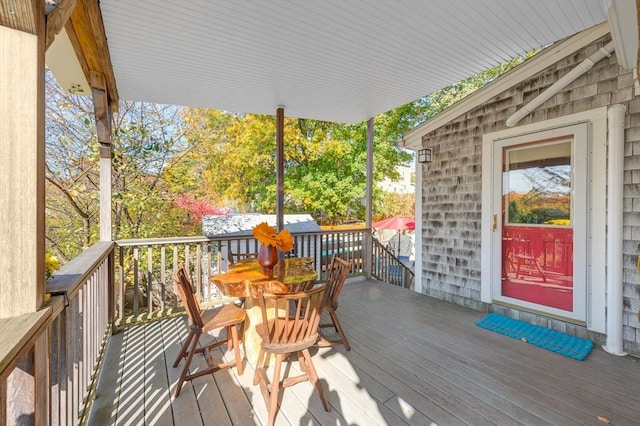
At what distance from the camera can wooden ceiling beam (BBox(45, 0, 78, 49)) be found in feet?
4.01

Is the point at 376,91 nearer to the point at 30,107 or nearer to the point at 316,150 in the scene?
the point at 30,107

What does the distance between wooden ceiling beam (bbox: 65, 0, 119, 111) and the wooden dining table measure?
2141 millimetres

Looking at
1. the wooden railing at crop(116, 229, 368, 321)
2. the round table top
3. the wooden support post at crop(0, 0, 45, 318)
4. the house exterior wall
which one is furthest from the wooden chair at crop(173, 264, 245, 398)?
the house exterior wall

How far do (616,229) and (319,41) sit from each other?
3.33 metres

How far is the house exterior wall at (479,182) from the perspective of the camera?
2.78 metres

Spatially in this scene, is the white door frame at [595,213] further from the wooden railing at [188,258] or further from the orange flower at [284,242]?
the wooden railing at [188,258]

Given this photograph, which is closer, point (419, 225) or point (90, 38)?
point (90, 38)

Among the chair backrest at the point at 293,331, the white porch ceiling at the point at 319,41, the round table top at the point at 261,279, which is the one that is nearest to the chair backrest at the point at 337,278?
the round table top at the point at 261,279

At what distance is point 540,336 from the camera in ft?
10.3

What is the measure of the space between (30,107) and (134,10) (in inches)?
69.6

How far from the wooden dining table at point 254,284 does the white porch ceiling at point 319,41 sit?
2212 millimetres

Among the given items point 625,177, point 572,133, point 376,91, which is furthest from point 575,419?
point 376,91

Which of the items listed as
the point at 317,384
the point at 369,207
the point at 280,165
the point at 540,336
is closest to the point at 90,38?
the point at 280,165

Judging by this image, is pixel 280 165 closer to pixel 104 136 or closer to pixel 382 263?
pixel 104 136
